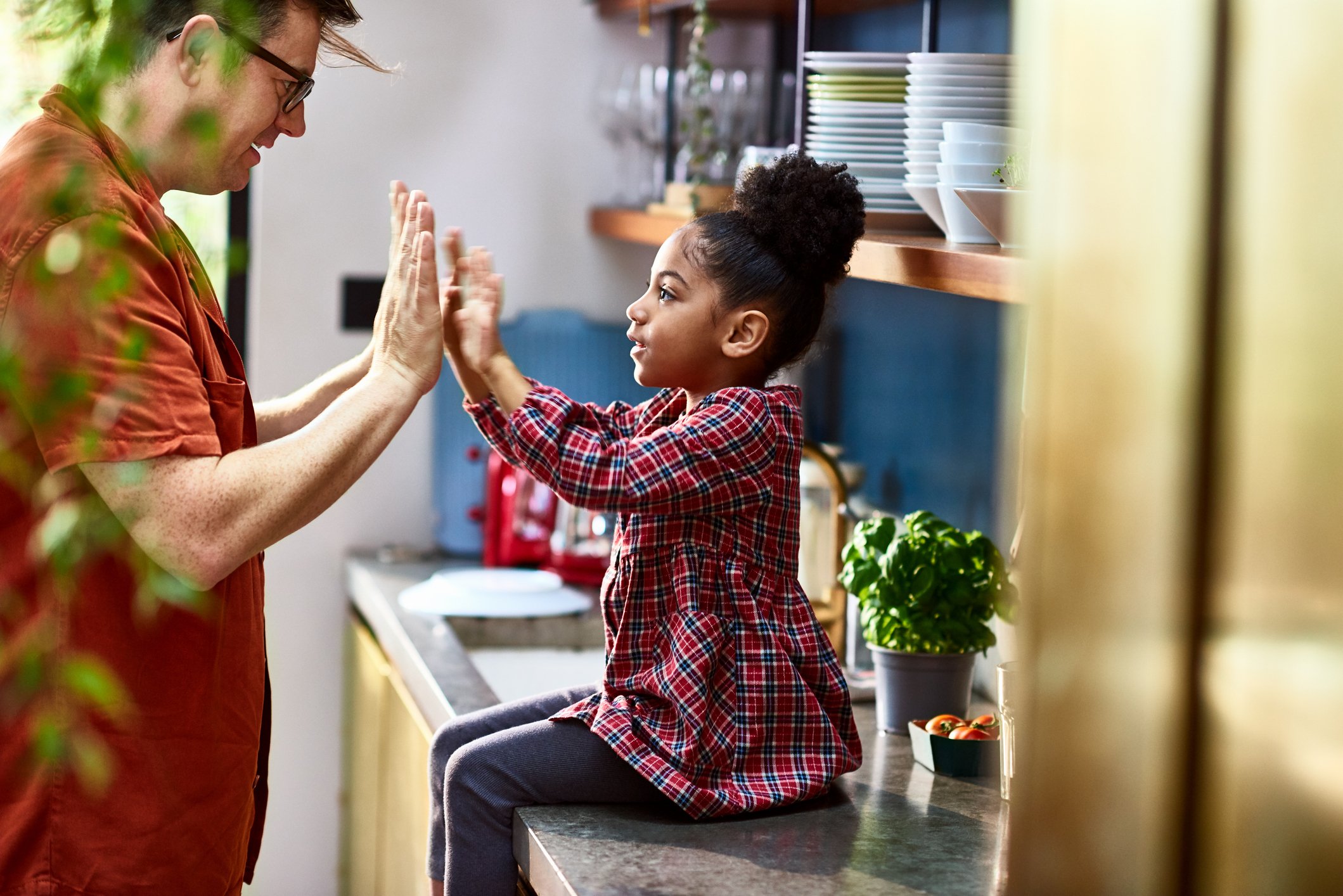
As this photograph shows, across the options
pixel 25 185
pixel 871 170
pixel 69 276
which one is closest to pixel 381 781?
pixel 871 170

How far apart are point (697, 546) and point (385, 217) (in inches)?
65.1

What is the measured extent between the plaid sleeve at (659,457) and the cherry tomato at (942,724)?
43cm

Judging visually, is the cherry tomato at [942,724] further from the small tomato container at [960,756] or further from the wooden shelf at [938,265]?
the wooden shelf at [938,265]

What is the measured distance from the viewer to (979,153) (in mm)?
1457

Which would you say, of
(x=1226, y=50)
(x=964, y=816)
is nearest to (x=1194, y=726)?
(x=1226, y=50)

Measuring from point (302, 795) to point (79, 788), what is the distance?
1.81 meters

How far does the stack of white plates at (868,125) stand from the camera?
1.74m

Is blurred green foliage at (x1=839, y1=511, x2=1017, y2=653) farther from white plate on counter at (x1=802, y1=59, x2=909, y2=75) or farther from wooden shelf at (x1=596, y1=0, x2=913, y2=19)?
wooden shelf at (x1=596, y1=0, x2=913, y2=19)

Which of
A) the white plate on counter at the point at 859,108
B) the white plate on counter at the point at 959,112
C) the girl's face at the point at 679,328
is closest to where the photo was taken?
the girl's face at the point at 679,328

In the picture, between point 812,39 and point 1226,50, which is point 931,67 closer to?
point 812,39

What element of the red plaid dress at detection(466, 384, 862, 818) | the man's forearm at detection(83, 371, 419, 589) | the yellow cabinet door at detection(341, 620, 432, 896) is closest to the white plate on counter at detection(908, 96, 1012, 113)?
the red plaid dress at detection(466, 384, 862, 818)

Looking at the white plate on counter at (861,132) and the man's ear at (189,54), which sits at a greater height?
the white plate on counter at (861,132)

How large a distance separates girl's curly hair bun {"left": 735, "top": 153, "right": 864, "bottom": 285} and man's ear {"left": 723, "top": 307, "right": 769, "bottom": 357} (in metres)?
0.06

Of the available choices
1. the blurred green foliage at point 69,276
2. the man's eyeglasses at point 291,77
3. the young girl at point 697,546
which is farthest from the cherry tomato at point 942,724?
the blurred green foliage at point 69,276
